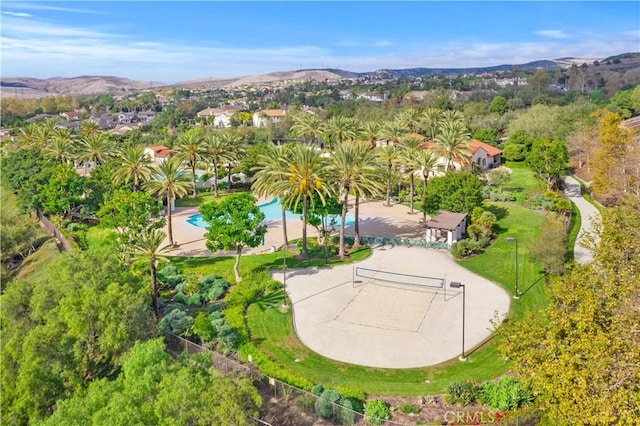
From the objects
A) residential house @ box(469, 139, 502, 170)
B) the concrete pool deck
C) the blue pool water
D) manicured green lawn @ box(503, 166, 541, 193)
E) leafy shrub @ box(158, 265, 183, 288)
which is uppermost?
residential house @ box(469, 139, 502, 170)

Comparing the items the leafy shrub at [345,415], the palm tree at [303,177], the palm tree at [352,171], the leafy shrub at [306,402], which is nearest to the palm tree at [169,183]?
the palm tree at [303,177]

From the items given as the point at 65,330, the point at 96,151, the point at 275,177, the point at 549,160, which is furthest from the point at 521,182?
the point at 65,330

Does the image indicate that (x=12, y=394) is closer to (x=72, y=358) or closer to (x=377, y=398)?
(x=72, y=358)

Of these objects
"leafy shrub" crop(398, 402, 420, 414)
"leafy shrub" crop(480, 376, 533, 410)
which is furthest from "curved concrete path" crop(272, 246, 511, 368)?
"leafy shrub" crop(480, 376, 533, 410)

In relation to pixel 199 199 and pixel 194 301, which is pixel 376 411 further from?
pixel 199 199

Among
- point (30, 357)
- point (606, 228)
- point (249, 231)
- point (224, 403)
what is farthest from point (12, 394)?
point (606, 228)

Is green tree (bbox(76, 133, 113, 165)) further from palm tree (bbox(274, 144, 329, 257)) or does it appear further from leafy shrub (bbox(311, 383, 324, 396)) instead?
leafy shrub (bbox(311, 383, 324, 396))
